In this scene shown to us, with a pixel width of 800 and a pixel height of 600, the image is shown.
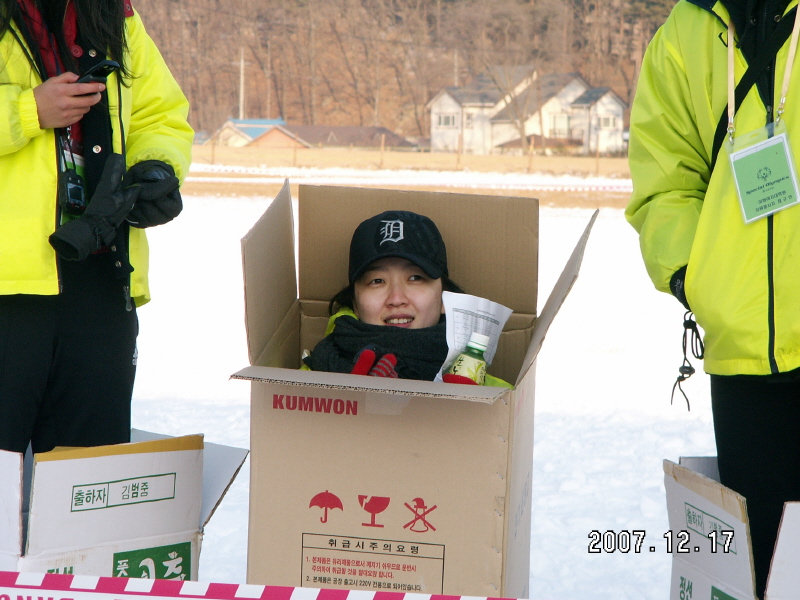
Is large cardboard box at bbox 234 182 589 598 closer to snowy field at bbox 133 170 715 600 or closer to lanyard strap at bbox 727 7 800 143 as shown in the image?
lanyard strap at bbox 727 7 800 143

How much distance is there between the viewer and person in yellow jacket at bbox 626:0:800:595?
4.34ft

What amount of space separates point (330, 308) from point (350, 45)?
2526 cm

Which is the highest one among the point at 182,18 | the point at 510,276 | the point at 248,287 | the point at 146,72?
the point at 182,18

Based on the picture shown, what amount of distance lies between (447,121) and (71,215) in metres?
23.2

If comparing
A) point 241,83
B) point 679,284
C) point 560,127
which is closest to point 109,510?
point 679,284

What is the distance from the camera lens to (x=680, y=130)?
146 centimetres

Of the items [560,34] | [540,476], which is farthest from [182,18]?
[540,476]

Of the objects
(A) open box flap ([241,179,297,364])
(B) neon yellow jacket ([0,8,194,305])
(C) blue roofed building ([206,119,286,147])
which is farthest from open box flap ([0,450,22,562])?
(C) blue roofed building ([206,119,286,147])

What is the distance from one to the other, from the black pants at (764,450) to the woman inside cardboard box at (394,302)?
0.52 m

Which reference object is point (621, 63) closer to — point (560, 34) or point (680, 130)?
point (560, 34)

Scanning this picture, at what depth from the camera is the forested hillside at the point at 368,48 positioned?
79.5 feet

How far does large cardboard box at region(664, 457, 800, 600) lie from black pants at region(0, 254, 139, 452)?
1016mm

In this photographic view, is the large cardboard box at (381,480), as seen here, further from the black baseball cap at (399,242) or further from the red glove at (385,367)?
the black baseball cap at (399,242)

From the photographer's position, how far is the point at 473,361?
150cm
